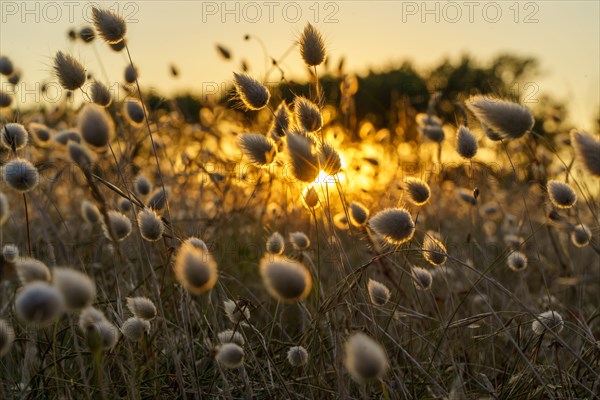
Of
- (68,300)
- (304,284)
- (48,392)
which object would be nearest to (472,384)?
(304,284)

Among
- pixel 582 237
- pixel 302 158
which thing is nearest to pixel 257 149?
pixel 302 158

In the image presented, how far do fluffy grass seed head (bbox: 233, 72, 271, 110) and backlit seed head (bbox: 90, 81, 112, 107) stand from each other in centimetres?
53

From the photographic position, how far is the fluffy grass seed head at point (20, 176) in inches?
63.2

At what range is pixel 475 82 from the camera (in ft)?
68.3

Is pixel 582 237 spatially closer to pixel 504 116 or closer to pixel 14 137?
pixel 504 116

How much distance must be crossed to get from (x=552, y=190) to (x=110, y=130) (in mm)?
1251

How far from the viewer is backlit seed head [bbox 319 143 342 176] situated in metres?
1.78

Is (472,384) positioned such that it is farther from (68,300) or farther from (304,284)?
(68,300)

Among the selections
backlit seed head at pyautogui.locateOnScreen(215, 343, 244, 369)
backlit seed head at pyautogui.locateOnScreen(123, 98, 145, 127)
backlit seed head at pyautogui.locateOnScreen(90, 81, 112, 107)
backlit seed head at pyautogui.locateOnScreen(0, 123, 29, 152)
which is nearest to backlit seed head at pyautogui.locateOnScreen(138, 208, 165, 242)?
backlit seed head at pyautogui.locateOnScreen(215, 343, 244, 369)

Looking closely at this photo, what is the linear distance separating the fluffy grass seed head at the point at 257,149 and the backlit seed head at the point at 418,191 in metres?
0.43

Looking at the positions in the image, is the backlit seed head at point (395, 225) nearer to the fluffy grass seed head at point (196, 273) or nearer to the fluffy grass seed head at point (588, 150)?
the fluffy grass seed head at point (588, 150)

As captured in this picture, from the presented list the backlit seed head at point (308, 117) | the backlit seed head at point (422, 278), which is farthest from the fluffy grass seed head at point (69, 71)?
the backlit seed head at point (422, 278)

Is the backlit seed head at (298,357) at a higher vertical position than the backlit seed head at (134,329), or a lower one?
lower

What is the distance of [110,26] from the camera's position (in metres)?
1.96
